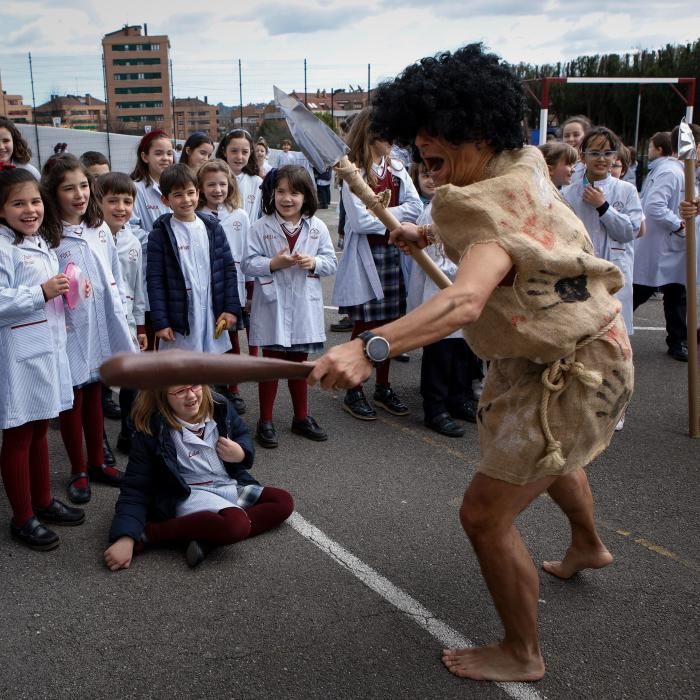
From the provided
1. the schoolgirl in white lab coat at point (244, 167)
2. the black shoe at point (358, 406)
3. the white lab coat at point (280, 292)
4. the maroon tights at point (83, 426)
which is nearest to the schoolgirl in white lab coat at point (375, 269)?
the black shoe at point (358, 406)

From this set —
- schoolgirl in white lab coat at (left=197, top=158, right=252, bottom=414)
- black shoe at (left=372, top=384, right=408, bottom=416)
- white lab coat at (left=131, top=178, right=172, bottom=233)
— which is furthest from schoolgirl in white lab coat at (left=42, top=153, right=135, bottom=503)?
black shoe at (left=372, top=384, right=408, bottom=416)

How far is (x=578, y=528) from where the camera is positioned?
3133 millimetres

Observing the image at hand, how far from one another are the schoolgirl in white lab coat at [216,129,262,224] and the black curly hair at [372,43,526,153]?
4.25m

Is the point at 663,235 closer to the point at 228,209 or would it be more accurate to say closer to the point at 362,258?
the point at 362,258

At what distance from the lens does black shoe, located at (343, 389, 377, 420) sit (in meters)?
5.30

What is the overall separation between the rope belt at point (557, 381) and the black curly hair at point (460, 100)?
703 mm

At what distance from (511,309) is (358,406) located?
3.12 meters

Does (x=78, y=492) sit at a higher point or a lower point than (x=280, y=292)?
lower

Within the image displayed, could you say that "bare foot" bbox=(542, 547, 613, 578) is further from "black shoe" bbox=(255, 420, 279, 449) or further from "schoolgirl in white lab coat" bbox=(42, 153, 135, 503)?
"schoolgirl in white lab coat" bbox=(42, 153, 135, 503)

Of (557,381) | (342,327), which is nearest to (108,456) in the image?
(557,381)

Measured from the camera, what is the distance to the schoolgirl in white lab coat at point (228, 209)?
542 centimetres

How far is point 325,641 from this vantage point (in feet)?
9.29

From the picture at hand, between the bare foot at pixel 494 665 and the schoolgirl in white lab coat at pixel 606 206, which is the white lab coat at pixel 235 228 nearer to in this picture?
the schoolgirl in white lab coat at pixel 606 206

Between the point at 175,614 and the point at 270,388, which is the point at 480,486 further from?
the point at 270,388
